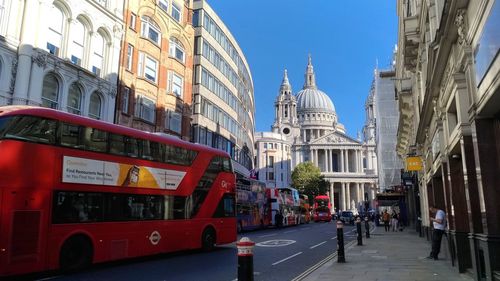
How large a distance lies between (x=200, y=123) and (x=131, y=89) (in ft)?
29.3

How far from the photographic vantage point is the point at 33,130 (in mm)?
10234

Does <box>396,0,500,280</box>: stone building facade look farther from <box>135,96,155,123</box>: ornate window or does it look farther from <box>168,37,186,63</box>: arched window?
<box>168,37,186,63</box>: arched window

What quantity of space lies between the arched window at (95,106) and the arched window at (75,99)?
3.13ft

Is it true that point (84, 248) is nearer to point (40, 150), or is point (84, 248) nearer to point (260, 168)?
point (40, 150)

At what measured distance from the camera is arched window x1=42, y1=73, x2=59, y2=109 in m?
21.0

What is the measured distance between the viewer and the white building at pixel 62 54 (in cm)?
1934

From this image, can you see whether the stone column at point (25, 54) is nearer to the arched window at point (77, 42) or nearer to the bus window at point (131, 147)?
the arched window at point (77, 42)

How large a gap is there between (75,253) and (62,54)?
14312 millimetres

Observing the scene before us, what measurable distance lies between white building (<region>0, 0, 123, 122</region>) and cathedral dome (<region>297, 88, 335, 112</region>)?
119 meters

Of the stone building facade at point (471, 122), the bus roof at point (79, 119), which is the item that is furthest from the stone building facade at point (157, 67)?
the stone building facade at point (471, 122)

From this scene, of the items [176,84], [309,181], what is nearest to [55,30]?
[176,84]

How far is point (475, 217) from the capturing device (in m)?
8.50

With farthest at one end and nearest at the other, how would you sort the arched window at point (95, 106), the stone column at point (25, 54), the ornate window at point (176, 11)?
the ornate window at point (176, 11) < the arched window at point (95, 106) < the stone column at point (25, 54)

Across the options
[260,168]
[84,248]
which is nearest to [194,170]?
[84,248]
